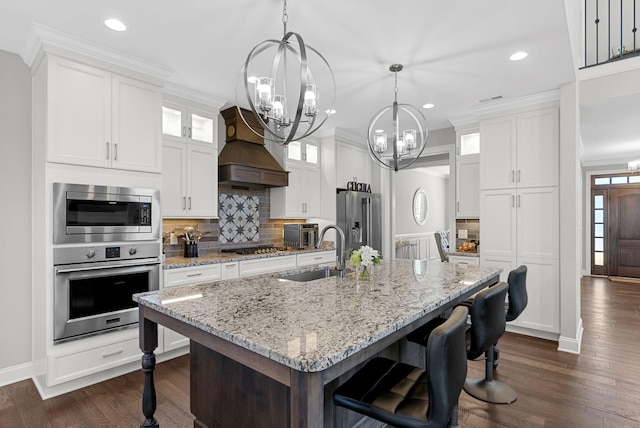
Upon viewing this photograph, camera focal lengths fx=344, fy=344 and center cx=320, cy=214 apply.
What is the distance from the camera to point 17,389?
2697mm

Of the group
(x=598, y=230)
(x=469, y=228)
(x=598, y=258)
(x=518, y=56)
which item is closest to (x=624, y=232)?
(x=598, y=230)

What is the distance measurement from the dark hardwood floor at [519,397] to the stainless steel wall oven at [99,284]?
490 mm

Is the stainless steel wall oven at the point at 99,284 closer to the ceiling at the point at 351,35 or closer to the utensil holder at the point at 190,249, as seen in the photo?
the utensil holder at the point at 190,249

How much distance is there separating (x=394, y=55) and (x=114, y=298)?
3.10m

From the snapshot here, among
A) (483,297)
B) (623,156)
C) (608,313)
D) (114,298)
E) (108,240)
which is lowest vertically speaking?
(608,313)

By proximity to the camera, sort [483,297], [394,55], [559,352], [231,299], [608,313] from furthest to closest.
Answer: [608,313]
[559,352]
[394,55]
[483,297]
[231,299]

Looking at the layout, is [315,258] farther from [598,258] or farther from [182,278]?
[598,258]

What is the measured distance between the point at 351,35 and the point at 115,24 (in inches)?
66.9

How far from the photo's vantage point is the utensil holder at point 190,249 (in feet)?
12.4

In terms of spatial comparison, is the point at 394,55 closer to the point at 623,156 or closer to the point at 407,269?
the point at 407,269

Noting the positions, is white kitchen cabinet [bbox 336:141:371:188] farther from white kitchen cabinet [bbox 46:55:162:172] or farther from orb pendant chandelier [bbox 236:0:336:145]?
white kitchen cabinet [bbox 46:55:162:172]

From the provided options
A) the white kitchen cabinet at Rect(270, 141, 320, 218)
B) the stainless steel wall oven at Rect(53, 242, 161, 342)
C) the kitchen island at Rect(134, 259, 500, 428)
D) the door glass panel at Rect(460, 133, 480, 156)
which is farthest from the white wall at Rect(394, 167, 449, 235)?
the stainless steel wall oven at Rect(53, 242, 161, 342)

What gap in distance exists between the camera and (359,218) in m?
5.46

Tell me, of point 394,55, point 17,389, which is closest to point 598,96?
point 394,55
